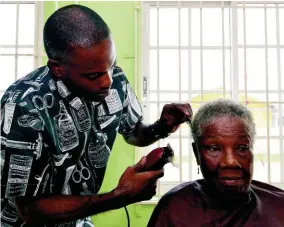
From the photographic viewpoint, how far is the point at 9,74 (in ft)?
12.0

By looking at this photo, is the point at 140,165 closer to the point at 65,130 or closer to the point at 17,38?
the point at 65,130

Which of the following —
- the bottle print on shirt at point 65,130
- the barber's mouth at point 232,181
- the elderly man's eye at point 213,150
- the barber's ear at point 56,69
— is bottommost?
the barber's mouth at point 232,181

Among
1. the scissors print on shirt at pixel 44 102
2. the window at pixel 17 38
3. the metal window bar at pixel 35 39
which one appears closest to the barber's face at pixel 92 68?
the scissors print on shirt at pixel 44 102

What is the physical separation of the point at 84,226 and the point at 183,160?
2.43 meters

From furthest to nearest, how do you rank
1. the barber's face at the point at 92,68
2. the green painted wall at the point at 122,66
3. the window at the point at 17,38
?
the window at the point at 17,38 < the green painted wall at the point at 122,66 < the barber's face at the point at 92,68

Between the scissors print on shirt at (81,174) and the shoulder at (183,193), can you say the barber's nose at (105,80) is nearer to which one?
the scissors print on shirt at (81,174)

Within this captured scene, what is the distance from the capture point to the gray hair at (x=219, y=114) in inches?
50.4

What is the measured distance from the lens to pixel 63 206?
1180mm

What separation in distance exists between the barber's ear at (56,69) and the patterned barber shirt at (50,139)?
4 centimetres

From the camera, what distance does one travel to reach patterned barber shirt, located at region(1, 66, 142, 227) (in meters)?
1.17

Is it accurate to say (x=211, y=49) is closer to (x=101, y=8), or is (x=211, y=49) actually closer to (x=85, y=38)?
(x=101, y=8)

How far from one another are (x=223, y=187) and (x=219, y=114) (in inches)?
9.8

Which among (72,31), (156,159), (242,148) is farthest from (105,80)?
(242,148)

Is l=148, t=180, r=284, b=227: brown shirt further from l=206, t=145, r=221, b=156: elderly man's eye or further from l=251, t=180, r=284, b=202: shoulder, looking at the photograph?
l=206, t=145, r=221, b=156: elderly man's eye
